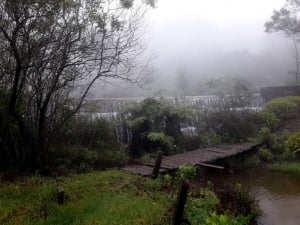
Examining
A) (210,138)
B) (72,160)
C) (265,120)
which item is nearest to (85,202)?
(72,160)

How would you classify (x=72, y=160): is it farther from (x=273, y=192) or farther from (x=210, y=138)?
(x=210, y=138)

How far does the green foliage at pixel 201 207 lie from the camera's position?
213 inches

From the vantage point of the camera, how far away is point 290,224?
6578 millimetres

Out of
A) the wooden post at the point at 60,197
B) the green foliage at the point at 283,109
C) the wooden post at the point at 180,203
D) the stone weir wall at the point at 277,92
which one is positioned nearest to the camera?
the wooden post at the point at 180,203

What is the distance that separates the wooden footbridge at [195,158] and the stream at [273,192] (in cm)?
60

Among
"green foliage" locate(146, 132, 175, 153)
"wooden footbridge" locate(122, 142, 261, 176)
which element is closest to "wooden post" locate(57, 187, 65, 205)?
"wooden footbridge" locate(122, 142, 261, 176)

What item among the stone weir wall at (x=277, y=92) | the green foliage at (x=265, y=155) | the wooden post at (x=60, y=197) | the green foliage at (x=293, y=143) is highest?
the stone weir wall at (x=277, y=92)

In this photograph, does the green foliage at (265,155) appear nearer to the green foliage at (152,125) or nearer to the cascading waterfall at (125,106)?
the cascading waterfall at (125,106)

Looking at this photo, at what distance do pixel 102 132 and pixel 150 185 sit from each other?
3.31 metres

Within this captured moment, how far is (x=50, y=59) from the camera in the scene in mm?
7199

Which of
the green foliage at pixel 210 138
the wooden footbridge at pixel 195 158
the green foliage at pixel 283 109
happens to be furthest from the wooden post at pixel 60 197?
the green foliage at pixel 283 109

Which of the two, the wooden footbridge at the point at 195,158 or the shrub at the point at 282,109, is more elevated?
the shrub at the point at 282,109

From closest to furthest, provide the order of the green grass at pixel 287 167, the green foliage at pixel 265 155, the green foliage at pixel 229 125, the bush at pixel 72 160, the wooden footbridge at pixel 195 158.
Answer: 1. the bush at pixel 72 160
2. the wooden footbridge at pixel 195 158
3. the green grass at pixel 287 167
4. the green foliage at pixel 265 155
5. the green foliage at pixel 229 125

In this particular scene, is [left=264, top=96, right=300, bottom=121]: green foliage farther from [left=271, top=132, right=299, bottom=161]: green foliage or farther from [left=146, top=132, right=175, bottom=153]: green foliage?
[left=146, top=132, right=175, bottom=153]: green foliage
